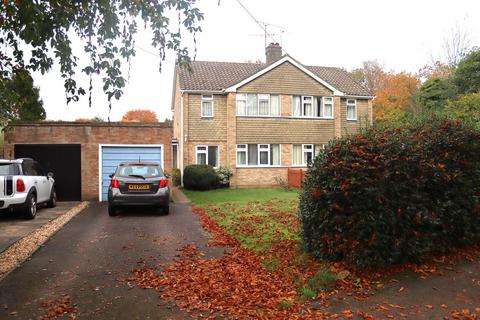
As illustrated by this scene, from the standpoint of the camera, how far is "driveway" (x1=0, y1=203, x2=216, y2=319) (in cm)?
493

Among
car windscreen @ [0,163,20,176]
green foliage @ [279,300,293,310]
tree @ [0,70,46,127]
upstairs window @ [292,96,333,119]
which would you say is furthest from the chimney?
green foliage @ [279,300,293,310]

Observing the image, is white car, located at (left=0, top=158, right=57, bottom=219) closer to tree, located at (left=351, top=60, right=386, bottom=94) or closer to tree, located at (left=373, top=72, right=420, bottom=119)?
tree, located at (left=373, top=72, right=420, bottom=119)

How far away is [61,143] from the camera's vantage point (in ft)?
53.7

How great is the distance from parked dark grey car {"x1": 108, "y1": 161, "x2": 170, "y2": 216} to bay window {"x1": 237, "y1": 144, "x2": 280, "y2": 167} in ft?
36.7

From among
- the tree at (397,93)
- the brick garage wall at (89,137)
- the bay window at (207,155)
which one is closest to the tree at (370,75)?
the tree at (397,93)

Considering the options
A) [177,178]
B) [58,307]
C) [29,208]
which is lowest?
[58,307]

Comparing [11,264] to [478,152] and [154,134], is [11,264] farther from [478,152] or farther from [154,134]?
[154,134]

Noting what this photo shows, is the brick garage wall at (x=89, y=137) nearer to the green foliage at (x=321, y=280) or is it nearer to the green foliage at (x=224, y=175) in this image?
the green foliage at (x=224, y=175)

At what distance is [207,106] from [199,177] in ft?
15.6

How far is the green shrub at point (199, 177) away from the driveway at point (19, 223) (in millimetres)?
6859

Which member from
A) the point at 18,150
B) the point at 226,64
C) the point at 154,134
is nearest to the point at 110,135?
the point at 154,134

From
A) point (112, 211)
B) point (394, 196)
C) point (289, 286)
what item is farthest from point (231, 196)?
point (394, 196)

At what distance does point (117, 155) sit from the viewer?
16688 millimetres

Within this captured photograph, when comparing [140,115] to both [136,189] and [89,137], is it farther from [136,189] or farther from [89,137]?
[136,189]
